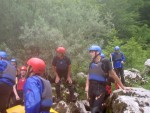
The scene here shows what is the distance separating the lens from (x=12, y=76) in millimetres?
5590

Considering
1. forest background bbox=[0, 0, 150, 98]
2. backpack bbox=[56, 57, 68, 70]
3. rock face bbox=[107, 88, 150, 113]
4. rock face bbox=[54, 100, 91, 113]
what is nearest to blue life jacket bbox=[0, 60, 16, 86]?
rock face bbox=[107, 88, 150, 113]

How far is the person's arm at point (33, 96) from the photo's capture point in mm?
3824

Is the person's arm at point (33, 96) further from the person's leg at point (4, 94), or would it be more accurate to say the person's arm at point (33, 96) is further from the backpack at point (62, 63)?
the backpack at point (62, 63)

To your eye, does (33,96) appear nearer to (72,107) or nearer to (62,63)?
(62,63)

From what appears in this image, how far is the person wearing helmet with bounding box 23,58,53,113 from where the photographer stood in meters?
3.83

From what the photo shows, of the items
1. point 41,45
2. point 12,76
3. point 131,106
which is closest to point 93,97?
point 131,106

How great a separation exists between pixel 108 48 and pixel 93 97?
11242 millimetres

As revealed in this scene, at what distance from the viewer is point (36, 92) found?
12.6 ft

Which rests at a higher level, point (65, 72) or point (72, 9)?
point (72, 9)

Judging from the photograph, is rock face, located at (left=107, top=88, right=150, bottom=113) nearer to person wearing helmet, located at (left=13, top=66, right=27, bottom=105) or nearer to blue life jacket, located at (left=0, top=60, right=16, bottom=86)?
person wearing helmet, located at (left=13, top=66, right=27, bottom=105)

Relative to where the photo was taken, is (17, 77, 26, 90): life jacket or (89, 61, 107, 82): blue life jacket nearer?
(89, 61, 107, 82): blue life jacket

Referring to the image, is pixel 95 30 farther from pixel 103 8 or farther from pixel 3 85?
pixel 103 8

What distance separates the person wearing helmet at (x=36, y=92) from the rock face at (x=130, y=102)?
10.2ft

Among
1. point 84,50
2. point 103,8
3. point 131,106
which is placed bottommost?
point 131,106
